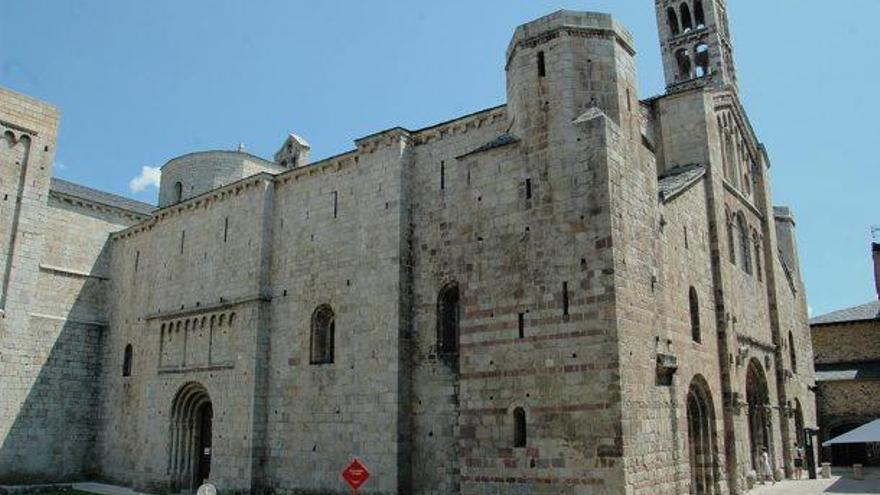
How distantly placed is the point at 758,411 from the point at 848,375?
1282cm

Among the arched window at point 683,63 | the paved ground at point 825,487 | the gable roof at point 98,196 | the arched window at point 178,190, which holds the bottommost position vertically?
the paved ground at point 825,487

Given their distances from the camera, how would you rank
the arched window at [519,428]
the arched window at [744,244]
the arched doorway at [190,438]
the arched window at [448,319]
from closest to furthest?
the arched window at [519,428] → the arched window at [448,319] → the arched doorway at [190,438] → the arched window at [744,244]

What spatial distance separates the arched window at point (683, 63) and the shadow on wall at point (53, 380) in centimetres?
2762

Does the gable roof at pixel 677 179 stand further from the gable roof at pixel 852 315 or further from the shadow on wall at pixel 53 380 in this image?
the shadow on wall at pixel 53 380

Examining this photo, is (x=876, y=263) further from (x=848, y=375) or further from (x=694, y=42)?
(x=694, y=42)

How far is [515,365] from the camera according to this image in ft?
53.4

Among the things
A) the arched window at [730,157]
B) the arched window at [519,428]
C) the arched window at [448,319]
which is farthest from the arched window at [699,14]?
the arched window at [519,428]

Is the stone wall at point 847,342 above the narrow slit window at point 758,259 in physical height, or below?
below

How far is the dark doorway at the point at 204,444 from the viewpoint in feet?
85.4

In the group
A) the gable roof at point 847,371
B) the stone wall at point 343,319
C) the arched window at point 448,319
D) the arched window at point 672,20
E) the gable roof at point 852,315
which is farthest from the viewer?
the gable roof at point 852,315

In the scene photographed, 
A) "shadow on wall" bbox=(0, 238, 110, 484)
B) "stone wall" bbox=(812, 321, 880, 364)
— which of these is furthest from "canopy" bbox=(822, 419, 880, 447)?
"shadow on wall" bbox=(0, 238, 110, 484)

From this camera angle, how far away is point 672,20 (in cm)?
3350

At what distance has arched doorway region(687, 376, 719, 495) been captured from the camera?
1972cm

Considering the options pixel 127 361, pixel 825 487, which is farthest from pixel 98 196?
pixel 825 487
